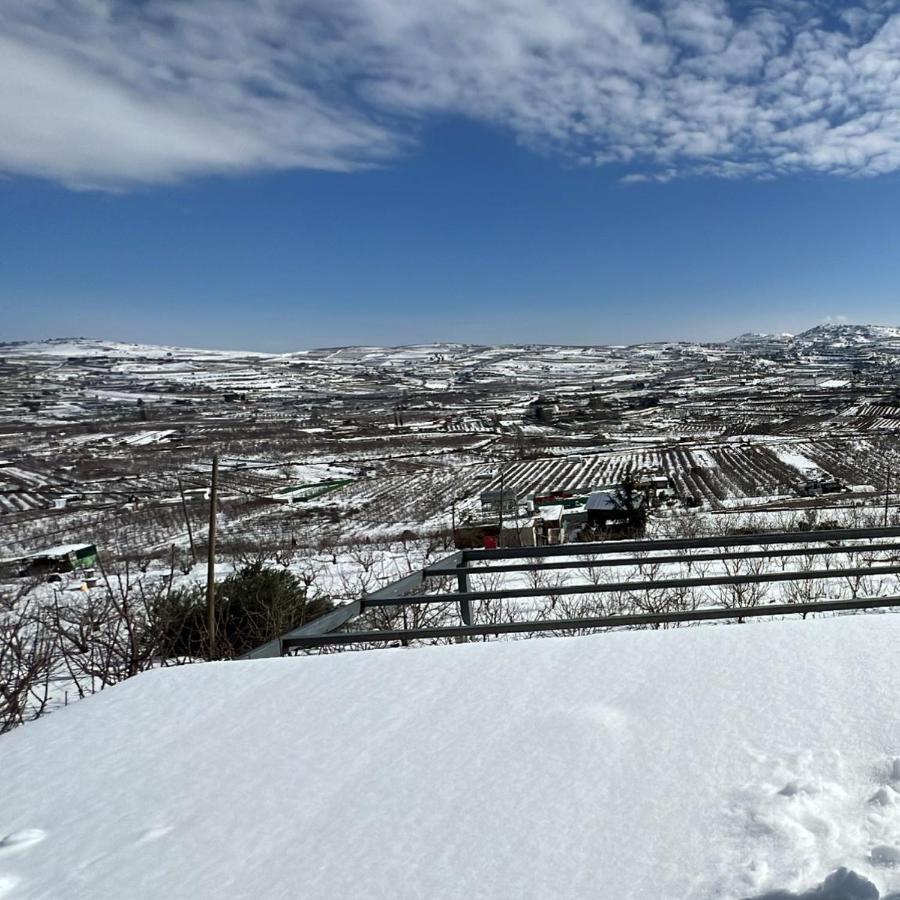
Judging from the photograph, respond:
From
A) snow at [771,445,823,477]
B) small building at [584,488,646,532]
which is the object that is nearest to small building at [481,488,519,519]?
small building at [584,488,646,532]

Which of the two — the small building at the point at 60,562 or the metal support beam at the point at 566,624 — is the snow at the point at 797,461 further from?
the metal support beam at the point at 566,624

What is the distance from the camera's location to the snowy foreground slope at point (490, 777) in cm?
118

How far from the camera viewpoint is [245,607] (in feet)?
21.7

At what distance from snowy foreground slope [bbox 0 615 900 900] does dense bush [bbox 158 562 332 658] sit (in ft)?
14.0

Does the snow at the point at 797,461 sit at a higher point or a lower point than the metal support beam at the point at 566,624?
lower

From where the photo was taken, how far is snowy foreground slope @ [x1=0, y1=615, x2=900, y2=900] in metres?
1.18

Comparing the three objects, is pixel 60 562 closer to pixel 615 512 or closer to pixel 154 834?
pixel 615 512

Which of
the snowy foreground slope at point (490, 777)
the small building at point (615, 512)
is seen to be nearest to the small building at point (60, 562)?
the small building at point (615, 512)

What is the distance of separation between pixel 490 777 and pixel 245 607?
5.72m

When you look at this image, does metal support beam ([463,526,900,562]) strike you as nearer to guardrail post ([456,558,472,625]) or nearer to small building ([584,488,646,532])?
guardrail post ([456,558,472,625])

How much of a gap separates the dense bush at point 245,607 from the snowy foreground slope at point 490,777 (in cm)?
426

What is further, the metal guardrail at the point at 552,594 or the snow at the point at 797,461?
the snow at the point at 797,461

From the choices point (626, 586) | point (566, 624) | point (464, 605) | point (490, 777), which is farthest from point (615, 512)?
point (490, 777)

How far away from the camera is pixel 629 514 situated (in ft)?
66.1
